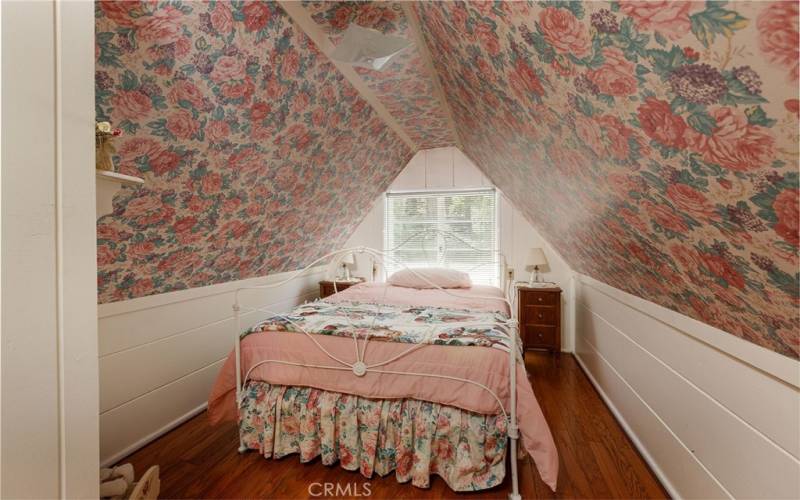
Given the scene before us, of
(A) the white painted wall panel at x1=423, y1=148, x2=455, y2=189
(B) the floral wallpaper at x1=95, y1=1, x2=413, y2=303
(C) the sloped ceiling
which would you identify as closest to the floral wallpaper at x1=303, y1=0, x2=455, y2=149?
(C) the sloped ceiling

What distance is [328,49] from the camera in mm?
1807

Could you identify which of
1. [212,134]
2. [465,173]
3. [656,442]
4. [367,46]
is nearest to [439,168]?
[465,173]

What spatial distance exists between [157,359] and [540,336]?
3181 millimetres

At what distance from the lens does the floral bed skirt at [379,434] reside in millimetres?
1677

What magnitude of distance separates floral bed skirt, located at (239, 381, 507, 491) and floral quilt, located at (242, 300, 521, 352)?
0.33 m

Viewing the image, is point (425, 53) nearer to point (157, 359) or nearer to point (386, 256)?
point (386, 256)

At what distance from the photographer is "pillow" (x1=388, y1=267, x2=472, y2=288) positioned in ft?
11.6

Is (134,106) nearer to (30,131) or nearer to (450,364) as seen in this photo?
(30,131)

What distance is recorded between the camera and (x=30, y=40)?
1.83 feet

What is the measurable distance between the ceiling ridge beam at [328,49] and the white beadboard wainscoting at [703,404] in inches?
82.1

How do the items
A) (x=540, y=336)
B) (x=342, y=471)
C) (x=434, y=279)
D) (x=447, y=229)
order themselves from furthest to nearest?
(x=447, y=229) < (x=434, y=279) < (x=540, y=336) < (x=342, y=471)

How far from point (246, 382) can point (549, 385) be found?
2353 millimetres

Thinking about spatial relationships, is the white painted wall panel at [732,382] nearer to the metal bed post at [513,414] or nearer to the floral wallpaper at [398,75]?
the metal bed post at [513,414]

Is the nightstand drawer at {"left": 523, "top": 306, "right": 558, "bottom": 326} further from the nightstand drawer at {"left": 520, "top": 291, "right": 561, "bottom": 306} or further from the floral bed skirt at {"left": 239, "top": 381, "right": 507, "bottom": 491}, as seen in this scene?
the floral bed skirt at {"left": 239, "top": 381, "right": 507, "bottom": 491}
